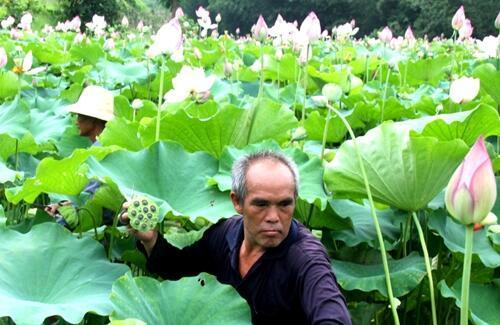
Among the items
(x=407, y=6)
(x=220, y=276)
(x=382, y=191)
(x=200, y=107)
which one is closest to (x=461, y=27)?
(x=200, y=107)

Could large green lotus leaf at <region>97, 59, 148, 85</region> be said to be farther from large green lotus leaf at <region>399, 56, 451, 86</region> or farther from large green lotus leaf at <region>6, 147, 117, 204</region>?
large green lotus leaf at <region>6, 147, 117, 204</region>

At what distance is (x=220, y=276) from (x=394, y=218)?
49cm

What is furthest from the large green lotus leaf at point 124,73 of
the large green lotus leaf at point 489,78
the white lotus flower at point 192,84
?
the large green lotus leaf at point 489,78

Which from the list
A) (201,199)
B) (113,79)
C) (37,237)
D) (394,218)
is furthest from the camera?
(113,79)

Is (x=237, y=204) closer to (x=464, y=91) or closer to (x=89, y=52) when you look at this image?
(x=464, y=91)

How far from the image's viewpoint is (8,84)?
3.36 metres

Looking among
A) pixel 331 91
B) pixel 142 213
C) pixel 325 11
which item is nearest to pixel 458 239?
pixel 331 91

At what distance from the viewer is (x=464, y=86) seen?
231cm

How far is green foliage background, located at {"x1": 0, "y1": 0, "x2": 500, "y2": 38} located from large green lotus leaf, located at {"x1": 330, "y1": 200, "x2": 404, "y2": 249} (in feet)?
35.4

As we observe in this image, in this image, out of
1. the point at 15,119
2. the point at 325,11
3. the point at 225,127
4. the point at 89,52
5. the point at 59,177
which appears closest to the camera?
the point at 59,177

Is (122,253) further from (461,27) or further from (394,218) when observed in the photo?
(461,27)

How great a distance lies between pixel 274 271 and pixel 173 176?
42cm

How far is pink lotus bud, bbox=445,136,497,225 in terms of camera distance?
119cm

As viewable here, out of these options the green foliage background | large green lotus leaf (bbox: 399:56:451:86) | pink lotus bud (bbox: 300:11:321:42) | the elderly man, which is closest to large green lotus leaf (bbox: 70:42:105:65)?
large green lotus leaf (bbox: 399:56:451:86)
